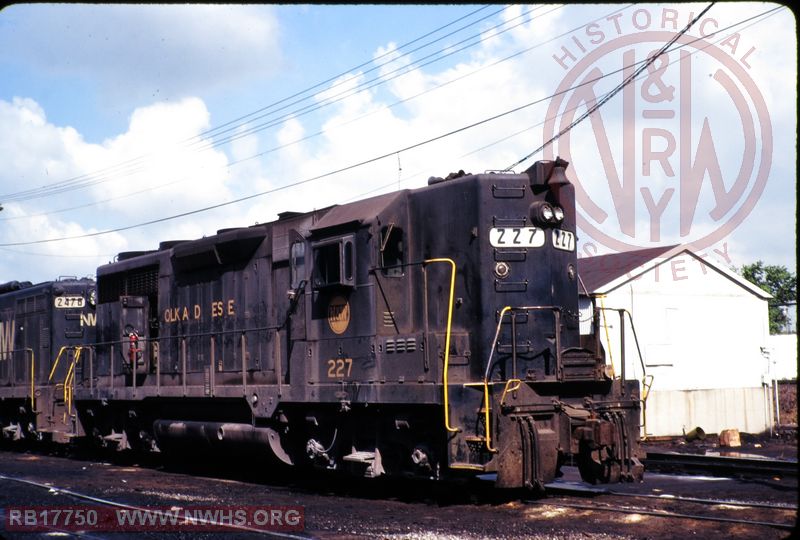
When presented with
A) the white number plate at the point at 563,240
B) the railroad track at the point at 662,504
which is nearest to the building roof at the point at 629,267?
the white number plate at the point at 563,240

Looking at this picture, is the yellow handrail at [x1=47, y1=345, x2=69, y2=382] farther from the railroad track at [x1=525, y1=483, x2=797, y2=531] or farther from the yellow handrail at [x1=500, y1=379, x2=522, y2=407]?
the yellow handrail at [x1=500, y1=379, x2=522, y2=407]

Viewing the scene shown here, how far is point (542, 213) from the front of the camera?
1097cm

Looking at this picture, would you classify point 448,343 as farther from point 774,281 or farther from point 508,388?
point 774,281

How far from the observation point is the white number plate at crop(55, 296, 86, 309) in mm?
20453

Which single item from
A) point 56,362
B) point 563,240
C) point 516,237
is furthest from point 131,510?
point 56,362

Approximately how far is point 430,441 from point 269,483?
13.0ft

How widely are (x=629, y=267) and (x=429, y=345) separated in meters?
17.5

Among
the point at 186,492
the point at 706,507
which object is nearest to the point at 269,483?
the point at 186,492

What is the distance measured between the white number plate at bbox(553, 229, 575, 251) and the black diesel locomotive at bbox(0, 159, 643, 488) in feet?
0.09

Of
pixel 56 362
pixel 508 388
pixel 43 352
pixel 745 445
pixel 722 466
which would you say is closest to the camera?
pixel 508 388

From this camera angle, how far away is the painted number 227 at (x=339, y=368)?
37.8ft

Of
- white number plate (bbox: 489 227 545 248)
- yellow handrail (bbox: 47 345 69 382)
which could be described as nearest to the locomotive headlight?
white number plate (bbox: 489 227 545 248)

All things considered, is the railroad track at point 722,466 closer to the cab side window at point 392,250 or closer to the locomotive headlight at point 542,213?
the locomotive headlight at point 542,213

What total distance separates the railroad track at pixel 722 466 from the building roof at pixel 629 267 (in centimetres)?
901
